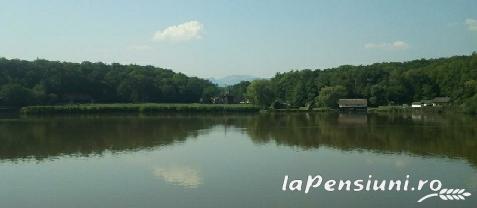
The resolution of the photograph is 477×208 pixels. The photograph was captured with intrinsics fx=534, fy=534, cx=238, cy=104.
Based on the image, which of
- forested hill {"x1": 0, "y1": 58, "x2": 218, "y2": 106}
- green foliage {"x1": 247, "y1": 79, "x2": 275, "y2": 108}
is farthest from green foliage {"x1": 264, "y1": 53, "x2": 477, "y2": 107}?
forested hill {"x1": 0, "y1": 58, "x2": 218, "y2": 106}

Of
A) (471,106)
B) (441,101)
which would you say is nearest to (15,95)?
(471,106)

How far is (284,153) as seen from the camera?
1072 inches

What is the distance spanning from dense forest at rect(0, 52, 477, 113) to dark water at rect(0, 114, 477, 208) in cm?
4751

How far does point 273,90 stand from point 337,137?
57.5 metres

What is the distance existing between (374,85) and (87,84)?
50.1m

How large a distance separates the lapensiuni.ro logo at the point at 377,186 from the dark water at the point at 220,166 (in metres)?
0.31

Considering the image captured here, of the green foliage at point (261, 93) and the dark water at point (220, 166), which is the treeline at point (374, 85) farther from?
the dark water at point (220, 166)

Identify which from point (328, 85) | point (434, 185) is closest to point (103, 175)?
point (434, 185)

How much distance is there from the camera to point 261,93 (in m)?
86.4

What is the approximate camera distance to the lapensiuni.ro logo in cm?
1653

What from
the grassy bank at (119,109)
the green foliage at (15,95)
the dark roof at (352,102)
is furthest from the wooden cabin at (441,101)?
the green foliage at (15,95)

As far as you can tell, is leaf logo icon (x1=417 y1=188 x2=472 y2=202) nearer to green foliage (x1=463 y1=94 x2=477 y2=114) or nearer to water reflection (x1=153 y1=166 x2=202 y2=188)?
water reflection (x1=153 y1=166 x2=202 y2=188)

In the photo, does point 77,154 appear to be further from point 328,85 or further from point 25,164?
point 328,85

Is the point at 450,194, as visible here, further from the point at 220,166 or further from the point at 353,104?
the point at 353,104
